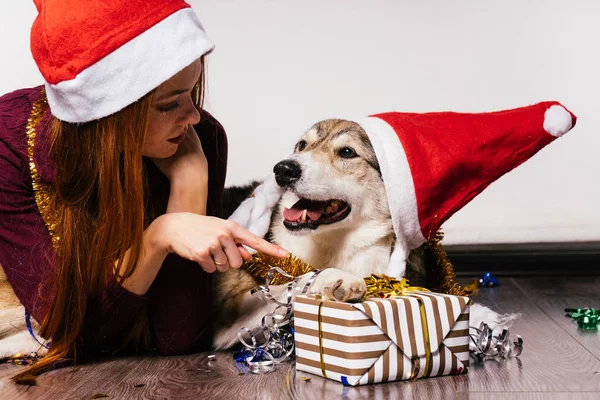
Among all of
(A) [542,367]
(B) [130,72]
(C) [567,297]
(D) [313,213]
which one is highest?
(B) [130,72]

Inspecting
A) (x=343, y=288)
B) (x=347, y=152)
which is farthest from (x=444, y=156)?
(x=343, y=288)

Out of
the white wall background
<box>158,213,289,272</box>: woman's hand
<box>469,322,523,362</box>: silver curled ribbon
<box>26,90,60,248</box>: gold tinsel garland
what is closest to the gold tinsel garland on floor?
<box>469,322,523,362</box>: silver curled ribbon

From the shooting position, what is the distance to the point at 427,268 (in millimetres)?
2174

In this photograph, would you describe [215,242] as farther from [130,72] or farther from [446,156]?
[446,156]

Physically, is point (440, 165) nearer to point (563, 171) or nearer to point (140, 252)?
point (140, 252)

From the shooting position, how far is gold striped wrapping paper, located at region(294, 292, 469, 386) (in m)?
1.49

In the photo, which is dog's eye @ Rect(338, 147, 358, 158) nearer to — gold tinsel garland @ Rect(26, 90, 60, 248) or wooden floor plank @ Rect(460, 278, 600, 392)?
wooden floor plank @ Rect(460, 278, 600, 392)

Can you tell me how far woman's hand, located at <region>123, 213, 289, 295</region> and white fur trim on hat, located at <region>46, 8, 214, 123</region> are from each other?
29 centimetres

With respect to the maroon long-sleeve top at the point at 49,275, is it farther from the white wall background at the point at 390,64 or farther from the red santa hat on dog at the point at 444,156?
the white wall background at the point at 390,64

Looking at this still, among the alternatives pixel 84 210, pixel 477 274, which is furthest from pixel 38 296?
pixel 477 274

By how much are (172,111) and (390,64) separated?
6.21 feet

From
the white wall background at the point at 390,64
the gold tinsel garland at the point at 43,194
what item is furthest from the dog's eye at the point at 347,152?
the white wall background at the point at 390,64

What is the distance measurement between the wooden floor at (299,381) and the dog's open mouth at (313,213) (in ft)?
1.27

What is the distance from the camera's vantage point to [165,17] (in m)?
1.61
